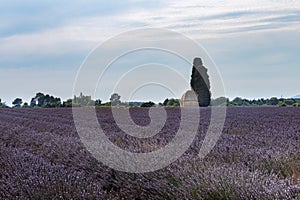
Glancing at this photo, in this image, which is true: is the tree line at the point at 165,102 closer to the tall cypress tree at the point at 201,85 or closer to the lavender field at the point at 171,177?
the tall cypress tree at the point at 201,85

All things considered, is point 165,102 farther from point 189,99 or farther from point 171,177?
point 171,177

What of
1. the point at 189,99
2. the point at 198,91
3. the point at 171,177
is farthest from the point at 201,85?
the point at 171,177

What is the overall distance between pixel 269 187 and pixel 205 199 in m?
0.43

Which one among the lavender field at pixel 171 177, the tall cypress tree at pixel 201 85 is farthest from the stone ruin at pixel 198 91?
the lavender field at pixel 171 177

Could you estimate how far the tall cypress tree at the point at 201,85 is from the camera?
30.6 meters

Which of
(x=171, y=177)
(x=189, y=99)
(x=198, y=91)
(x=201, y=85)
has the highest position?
(x=201, y=85)

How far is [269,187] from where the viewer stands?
8.70ft

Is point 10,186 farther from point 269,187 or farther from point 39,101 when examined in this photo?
point 39,101

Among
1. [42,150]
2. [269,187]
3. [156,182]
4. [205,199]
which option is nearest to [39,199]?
[156,182]

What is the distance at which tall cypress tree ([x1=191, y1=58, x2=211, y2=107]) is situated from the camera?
30594mm

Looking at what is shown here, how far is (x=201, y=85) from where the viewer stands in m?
31.1

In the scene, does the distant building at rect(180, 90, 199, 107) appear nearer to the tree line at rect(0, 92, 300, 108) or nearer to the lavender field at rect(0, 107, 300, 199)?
the tree line at rect(0, 92, 300, 108)

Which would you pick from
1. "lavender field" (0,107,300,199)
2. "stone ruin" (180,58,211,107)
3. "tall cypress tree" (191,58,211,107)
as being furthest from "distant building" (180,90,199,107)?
"lavender field" (0,107,300,199)

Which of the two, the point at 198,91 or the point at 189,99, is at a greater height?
the point at 198,91
